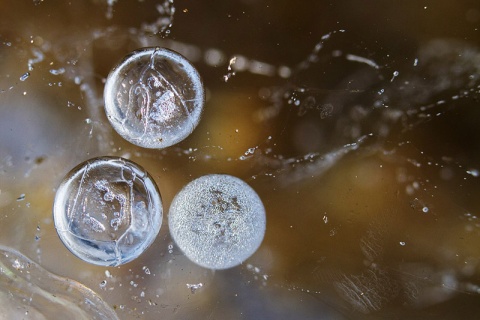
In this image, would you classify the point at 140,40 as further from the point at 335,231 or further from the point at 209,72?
the point at 335,231

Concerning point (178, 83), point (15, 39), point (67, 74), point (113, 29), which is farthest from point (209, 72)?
point (15, 39)

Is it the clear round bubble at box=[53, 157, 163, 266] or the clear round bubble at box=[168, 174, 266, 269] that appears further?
the clear round bubble at box=[168, 174, 266, 269]

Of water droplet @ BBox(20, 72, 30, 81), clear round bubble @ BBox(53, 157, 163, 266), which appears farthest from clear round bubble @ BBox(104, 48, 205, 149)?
water droplet @ BBox(20, 72, 30, 81)

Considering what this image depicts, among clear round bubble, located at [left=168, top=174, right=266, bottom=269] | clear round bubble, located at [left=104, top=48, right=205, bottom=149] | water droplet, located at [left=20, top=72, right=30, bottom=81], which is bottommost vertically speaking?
clear round bubble, located at [left=168, top=174, right=266, bottom=269]

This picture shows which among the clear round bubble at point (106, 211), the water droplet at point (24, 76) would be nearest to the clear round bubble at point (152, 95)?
the clear round bubble at point (106, 211)

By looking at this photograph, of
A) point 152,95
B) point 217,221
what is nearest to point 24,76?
point 152,95

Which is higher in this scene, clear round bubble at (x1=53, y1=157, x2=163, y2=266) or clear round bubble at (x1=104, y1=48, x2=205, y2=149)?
clear round bubble at (x1=104, y1=48, x2=205, y2=149)

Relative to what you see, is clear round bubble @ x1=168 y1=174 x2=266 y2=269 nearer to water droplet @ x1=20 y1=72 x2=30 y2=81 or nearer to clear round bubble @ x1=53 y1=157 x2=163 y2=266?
clear round bubble @ x1=53 y1=157 x2=163 y2=266
